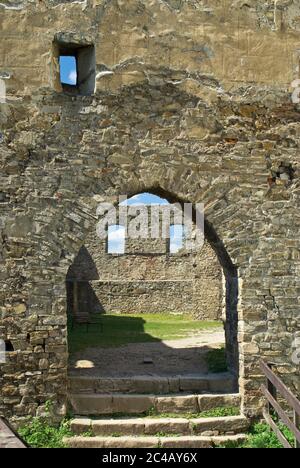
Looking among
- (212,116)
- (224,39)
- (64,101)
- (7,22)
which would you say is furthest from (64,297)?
(224,39)

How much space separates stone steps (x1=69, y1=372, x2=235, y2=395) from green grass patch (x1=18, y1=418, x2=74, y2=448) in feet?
2.62

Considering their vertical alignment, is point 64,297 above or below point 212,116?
below

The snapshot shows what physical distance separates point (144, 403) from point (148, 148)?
3172 millimetres

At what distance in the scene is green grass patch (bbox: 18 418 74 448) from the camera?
5766mm

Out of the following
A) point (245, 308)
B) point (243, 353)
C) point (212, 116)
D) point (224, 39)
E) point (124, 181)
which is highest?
point (224, 39)

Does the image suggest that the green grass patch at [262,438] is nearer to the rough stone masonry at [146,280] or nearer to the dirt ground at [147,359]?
the dirt ground at [147,359]

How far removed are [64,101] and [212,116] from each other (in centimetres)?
190

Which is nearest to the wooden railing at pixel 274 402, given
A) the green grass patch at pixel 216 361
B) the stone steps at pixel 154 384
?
the stone steps at pixel 154 384

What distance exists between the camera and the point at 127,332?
13.2 meters

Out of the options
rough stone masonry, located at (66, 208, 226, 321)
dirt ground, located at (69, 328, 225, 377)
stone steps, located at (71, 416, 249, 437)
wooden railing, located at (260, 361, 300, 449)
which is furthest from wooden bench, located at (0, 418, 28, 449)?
rough stone masonry, located at (66, 208, 226, 321)

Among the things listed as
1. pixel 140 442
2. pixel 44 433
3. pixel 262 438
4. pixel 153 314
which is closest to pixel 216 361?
pixel 262 438

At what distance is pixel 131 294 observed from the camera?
823 inches

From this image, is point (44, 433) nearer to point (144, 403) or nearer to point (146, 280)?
point (144, 403)
